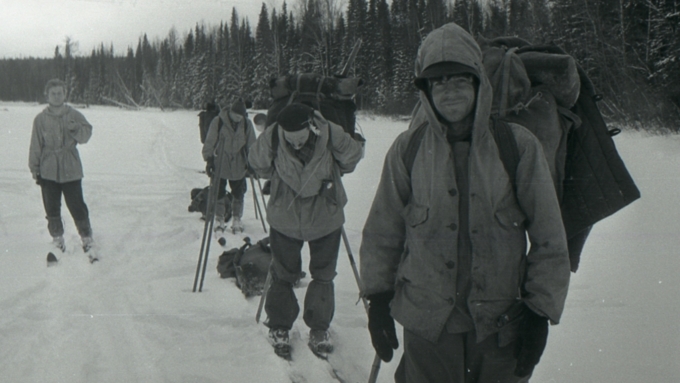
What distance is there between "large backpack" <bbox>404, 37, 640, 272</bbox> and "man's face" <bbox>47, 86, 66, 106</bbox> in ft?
17.8

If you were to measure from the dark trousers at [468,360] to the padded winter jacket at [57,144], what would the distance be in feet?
18.3

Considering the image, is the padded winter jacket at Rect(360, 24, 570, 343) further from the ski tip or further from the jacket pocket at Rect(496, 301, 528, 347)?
the ski tip

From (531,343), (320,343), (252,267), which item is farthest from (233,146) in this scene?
(531,343)

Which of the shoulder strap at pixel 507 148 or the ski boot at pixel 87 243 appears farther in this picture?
the ski boot at pixel 87 243

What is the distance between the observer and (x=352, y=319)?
4.56 metres

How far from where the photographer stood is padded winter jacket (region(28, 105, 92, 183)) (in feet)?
20.3

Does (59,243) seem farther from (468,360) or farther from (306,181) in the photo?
(468,360)

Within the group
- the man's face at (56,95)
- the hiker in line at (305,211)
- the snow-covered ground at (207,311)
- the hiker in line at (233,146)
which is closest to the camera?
the snow-covered ground at (207,311)

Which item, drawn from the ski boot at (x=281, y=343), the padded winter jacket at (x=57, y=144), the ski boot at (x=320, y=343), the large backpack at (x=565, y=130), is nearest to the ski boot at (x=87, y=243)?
the padded winter jacket at (x=57, y=144)

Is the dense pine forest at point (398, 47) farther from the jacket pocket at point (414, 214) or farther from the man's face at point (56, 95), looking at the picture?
the man's face at point (56, 95)

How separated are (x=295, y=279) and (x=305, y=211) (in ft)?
1.65

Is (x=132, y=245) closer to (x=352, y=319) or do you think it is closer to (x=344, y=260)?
(x=344, y=260)

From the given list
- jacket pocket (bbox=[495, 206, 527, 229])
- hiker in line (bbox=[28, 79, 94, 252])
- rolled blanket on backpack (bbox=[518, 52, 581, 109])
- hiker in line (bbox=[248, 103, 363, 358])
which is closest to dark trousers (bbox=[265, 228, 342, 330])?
hiker in line (bbox=[248, 103, 363, 358])

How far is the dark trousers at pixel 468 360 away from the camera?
1.91 m
